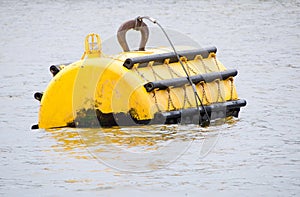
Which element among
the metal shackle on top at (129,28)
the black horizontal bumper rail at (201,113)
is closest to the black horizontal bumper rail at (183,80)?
the black horizontal bumper rail at (201,113)

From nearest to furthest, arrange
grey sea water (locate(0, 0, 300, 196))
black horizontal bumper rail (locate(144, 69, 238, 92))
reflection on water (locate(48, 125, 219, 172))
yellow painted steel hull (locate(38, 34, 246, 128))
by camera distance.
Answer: grey sea water (locate(0, 0, 300, 196)) < reflection on water (locate(48, 125, 219, 172)) < black horizontal bumper rail (locate(144, 69, 238, 92)) < yellow painted steel hull (locate(38, 34, 246, 128))

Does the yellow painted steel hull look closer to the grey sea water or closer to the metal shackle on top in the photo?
the grey sea water

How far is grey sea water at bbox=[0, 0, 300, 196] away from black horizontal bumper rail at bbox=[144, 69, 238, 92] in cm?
63

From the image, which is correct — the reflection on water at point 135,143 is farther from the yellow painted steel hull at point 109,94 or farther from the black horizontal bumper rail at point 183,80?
the black horizontal bumper rail at point 183,80

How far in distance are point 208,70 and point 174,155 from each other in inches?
95.7

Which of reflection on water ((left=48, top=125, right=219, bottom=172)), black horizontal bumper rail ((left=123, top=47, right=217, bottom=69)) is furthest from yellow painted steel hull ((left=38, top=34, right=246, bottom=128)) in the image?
reflection on water ((left=48, top=125, right=219, bottom=172))

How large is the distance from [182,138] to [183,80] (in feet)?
A: 2.98

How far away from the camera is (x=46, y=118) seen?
513 inches

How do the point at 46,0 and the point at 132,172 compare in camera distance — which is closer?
the point at 132,172

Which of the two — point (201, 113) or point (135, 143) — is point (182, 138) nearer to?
A: point (135, 143)

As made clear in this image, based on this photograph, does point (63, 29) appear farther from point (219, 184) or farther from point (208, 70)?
point (219, 184)

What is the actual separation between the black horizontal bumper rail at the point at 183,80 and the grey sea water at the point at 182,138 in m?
0.63

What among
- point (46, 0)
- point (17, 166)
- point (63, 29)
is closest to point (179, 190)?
point (17, 166)

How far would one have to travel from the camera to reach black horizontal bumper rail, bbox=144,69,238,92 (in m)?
12.5
